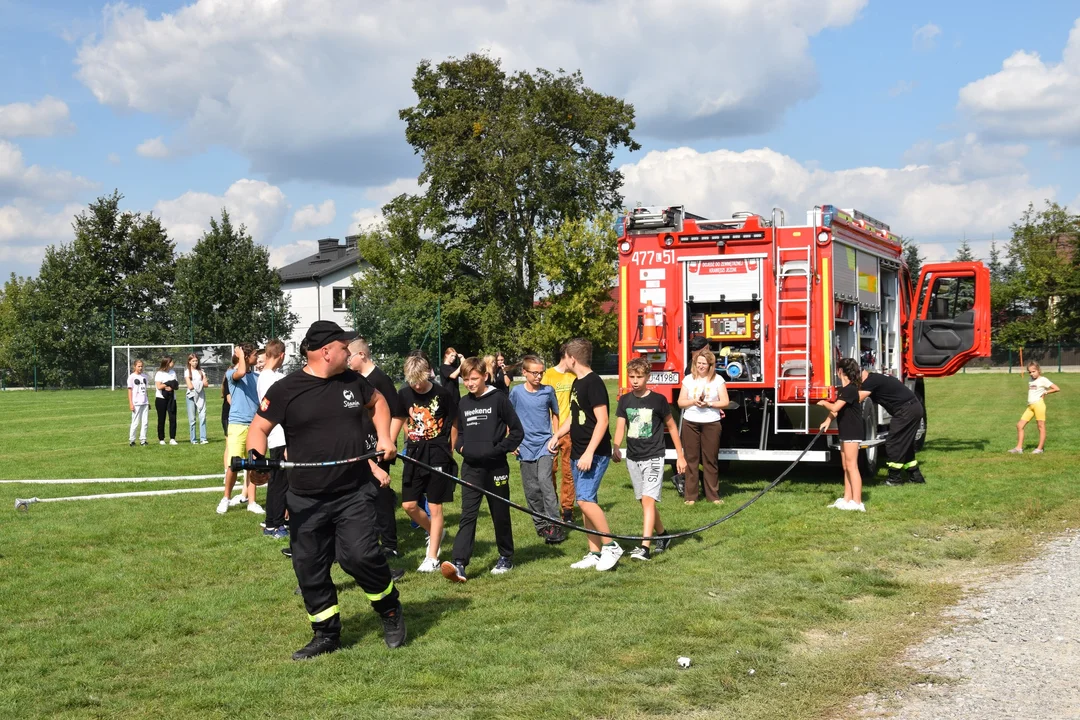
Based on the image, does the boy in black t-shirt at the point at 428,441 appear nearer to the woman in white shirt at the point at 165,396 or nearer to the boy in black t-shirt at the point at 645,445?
the boy in black t-shirt at the point at 645,445

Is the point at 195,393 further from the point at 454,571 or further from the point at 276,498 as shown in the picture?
the point at 454,571

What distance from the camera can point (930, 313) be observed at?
15945 millimetres

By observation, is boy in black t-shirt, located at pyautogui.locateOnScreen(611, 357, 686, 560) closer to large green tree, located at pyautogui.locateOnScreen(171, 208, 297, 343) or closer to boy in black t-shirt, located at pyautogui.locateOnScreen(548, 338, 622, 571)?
boy in black t-shirt, located at pyautogui.locateOnScreen(548, 338, 622, 571)

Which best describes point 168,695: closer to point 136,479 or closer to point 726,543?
point 726,543

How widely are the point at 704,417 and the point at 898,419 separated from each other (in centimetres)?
270

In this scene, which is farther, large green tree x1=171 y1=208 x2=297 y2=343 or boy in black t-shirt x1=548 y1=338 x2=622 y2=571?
large green tree x1=171 y1=208 x2=297 y2=343

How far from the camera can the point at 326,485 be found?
6.02m

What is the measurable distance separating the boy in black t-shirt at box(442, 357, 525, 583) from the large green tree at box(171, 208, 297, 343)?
126 ft

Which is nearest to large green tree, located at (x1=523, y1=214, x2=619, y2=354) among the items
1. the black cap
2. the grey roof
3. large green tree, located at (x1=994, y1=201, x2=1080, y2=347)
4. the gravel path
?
the grey roof

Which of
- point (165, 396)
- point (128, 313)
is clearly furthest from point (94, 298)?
point (165, 396)

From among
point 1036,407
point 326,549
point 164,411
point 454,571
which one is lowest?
point 454,571

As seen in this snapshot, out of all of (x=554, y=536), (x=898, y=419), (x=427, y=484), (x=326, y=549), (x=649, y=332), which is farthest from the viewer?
(x=649, y=332)

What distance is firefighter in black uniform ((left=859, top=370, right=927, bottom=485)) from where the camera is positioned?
12.6 meters

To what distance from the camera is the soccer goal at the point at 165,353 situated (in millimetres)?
42500
